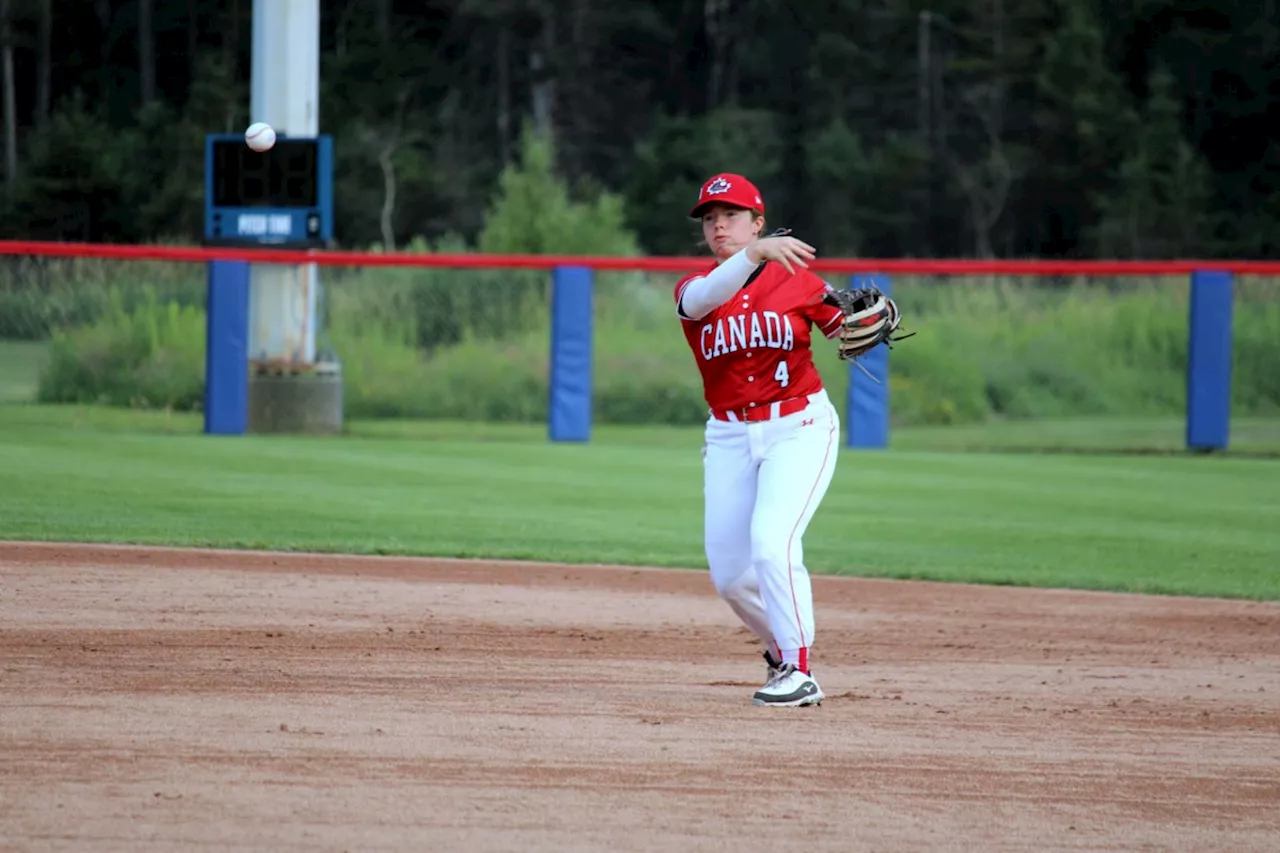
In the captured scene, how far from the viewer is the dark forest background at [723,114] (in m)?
46.7

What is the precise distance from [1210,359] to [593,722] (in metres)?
13.8

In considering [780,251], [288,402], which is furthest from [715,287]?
[288,402]

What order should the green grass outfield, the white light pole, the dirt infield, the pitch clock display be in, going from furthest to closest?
the white light pole → the pitch clock display → the green grass outfield → the dirt infield

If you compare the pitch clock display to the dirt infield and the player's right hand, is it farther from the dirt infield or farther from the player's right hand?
the player's right hand

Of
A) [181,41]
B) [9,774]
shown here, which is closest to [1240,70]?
[181,41]

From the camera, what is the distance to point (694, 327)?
6258 mm

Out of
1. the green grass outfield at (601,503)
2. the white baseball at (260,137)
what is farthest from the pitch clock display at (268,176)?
the green grass outfield at (601,503)

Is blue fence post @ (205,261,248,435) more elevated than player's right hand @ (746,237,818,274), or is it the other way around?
player's right hand @ (746,237,818,274)

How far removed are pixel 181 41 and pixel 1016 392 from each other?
3780cm

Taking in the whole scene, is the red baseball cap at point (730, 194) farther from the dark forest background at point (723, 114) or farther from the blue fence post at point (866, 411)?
the dark forest background at point (723, 114)

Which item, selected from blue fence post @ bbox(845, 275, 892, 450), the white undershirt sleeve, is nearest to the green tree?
blue fence post @ bbox(845, 275, 892, 450)

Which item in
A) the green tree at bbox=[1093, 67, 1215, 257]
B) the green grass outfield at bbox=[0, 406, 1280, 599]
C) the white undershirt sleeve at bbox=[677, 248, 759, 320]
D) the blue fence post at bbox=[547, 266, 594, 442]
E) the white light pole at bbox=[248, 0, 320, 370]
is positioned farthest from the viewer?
the green tree at bbox=[1093, 67, 1215, 257]

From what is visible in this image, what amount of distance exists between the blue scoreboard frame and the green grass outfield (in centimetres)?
191

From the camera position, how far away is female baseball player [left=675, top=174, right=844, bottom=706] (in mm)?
6160
